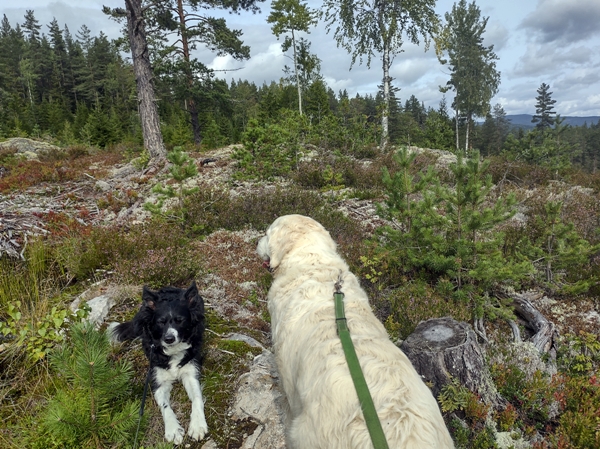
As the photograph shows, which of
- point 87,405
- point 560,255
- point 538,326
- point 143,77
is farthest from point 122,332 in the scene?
point 143,77

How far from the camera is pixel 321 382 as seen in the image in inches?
61.3

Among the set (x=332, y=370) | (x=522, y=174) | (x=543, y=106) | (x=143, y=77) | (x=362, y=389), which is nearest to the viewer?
(x=362, y=389)

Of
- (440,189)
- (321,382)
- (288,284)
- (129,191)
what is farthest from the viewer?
(129,191)

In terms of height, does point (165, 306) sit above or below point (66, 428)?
above

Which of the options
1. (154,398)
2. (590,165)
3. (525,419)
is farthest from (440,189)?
(590,165)

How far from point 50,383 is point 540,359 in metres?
4.71

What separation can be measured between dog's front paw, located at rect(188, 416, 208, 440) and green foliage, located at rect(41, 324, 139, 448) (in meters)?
0.52

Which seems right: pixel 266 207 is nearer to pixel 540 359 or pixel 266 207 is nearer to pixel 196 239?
pixel 196 239

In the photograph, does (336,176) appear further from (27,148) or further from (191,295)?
(27,148)

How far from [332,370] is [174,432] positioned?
1781 mm

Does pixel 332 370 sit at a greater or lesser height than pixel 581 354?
greater

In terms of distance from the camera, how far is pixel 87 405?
207 centimetres

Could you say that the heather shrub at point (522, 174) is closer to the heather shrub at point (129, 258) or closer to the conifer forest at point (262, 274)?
the conifer forest at point (262, 274)

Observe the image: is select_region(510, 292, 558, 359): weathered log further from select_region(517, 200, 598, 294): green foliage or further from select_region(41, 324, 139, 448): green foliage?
select_region(41, 324, 139, 448): green foliage
